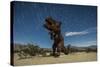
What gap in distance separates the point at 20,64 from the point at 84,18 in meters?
0.99

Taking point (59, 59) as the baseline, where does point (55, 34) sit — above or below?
above

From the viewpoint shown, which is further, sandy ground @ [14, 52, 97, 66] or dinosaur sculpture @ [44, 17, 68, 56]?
dinosaur sculpture @ [44, 17, 68, 56]

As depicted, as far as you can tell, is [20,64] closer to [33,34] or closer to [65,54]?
[33,34]

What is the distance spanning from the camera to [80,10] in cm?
260

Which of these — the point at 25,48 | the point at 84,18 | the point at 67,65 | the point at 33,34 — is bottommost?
the point at 67,65

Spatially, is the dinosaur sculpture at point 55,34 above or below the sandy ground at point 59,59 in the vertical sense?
above

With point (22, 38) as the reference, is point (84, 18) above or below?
above

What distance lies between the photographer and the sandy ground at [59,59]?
2303 mm

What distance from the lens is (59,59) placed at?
247 centimetres

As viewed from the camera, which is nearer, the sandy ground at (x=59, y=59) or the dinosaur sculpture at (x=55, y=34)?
the sandy ground at (x=59, y=59)

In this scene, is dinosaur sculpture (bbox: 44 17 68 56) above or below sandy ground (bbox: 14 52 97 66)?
above

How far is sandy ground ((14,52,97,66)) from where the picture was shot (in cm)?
230
